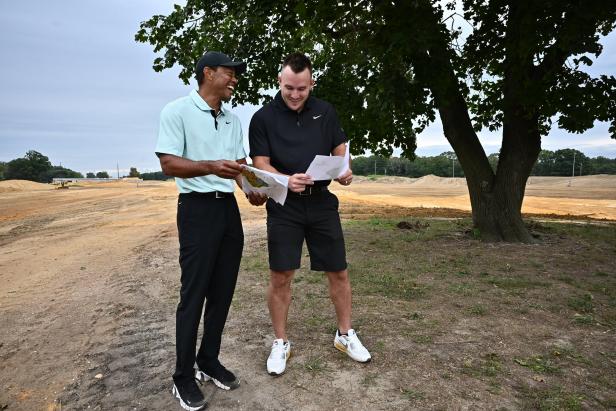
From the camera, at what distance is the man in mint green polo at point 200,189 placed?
2.84 m

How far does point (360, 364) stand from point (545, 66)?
7208 millimetres

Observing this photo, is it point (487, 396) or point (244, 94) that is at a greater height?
point (244, 94)

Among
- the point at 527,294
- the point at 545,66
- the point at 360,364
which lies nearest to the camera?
the point at 360,364

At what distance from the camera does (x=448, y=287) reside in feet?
19.0

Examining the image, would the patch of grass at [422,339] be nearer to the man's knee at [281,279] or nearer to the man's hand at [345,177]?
the man's knee at [281,279]

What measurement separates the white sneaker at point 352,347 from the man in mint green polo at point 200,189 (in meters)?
1.22

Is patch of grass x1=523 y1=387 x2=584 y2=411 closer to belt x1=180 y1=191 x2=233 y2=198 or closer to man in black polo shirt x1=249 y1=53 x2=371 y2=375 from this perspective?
man in black polo shirt x1=249 y1=53 x2=371 y2=375

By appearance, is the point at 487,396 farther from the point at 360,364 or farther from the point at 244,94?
the point at 244,94

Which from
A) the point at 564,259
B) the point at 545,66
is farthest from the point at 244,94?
the point at 564,259

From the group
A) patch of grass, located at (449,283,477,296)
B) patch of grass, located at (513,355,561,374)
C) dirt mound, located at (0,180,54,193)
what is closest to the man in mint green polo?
patch of grass, located at (513,355,561,374)

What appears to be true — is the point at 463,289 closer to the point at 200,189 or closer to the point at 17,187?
the point at 200,189

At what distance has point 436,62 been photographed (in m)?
7.85

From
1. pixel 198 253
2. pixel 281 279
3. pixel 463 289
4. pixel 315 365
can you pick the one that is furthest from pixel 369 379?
pixel 463 289

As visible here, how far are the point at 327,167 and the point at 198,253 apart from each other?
1046 millimetres
